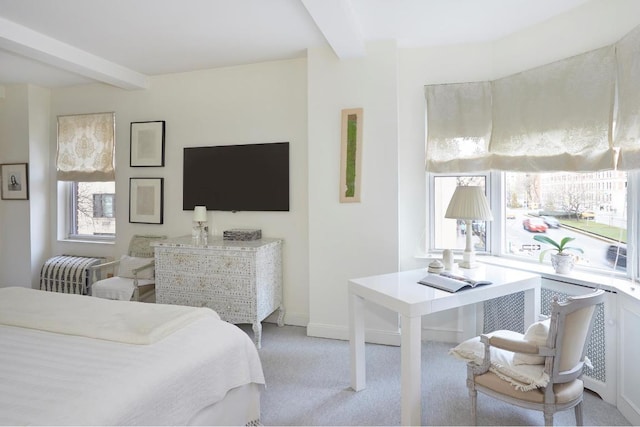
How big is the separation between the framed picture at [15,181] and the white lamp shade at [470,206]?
478cm

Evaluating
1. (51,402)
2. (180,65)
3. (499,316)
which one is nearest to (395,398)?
(499,316)

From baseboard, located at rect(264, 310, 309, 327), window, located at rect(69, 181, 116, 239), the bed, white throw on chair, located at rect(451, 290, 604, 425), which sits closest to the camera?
the bed

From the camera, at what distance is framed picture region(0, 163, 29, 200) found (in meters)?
4.27

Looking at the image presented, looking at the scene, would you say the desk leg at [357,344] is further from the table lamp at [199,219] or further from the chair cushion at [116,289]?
the chair cushion at [116,289]

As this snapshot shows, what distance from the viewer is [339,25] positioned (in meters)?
2.57

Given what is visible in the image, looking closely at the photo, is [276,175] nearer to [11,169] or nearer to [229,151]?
[229,151]

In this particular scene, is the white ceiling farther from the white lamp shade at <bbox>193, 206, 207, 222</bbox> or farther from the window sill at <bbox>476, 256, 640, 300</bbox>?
the window sill at <bbox>476, 256, 640, 300</bbox>

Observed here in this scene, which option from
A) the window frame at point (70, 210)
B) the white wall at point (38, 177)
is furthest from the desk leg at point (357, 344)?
the white wall at point (38, 177)

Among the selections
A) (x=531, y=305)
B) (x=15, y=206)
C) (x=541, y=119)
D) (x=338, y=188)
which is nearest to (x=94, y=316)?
(x=338, y=188)

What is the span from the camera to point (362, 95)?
318 centimetres

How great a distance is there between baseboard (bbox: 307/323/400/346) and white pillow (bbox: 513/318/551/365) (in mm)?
1333

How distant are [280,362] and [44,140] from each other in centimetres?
405

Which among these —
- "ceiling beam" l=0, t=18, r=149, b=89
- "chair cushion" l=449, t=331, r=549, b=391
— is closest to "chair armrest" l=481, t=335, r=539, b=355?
"chair cushion" l=449, t=331, r=549, b=391

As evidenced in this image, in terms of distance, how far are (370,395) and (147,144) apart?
3.44 meters
